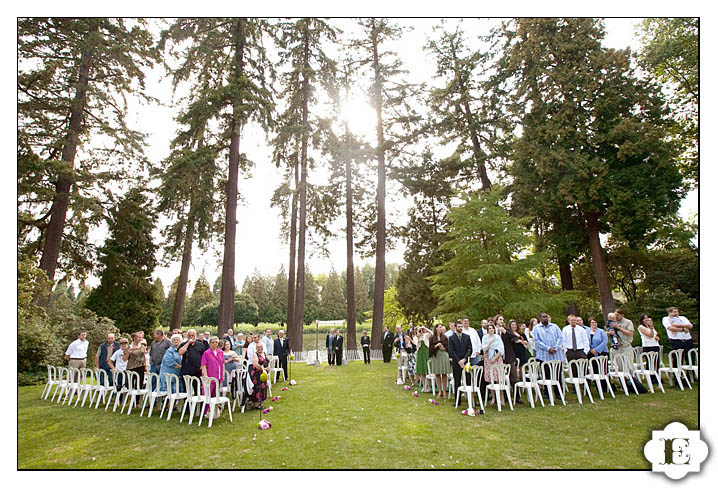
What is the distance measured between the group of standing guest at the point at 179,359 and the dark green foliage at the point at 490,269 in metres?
8.24

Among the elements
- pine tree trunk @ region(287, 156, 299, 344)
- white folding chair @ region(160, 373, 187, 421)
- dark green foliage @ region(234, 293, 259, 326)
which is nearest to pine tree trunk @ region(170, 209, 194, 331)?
pine tree trunk @ region(287, 156, 299, 344)

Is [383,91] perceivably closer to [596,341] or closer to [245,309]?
[596,341]

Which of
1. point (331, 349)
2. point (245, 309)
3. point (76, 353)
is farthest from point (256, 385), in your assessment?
point (245, 309)

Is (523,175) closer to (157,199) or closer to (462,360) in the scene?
(462,360)

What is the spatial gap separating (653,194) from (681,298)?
14.3 feet

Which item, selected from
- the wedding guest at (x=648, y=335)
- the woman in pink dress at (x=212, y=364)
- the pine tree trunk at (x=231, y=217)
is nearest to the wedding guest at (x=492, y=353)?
the wedding guest at (x=648, y=335)

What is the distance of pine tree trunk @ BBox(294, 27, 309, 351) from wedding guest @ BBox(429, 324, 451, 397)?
10.9 meters

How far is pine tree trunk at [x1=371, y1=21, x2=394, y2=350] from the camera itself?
64.4 feet

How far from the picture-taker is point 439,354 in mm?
8969

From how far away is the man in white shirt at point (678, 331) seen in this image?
8648mm

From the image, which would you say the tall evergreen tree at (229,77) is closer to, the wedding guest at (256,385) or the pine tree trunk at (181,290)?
the pine tree trunk at (181,290)

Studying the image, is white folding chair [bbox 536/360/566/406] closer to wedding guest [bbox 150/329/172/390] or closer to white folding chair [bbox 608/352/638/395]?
white folding chair [bbox 608/352/638/395]

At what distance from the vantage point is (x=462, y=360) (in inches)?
302

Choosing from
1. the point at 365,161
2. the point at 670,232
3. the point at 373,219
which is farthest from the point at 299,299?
the point at 670,232
